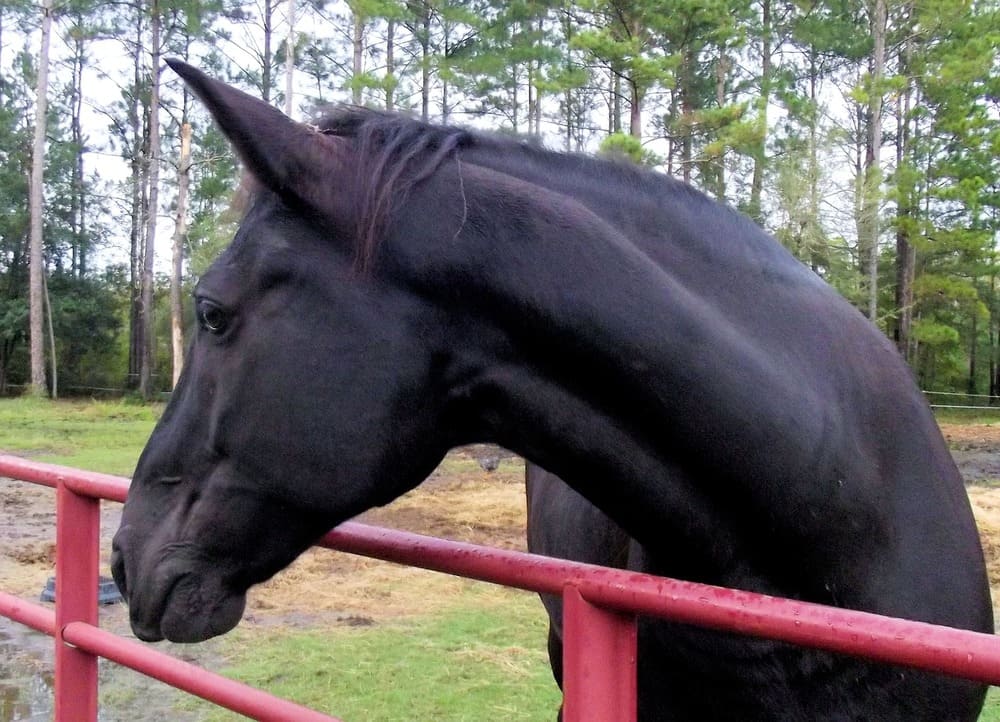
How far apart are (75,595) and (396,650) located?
2340 mm

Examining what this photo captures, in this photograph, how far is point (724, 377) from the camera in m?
1.44

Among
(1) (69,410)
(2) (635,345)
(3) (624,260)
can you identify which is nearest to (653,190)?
(3) (624,260)

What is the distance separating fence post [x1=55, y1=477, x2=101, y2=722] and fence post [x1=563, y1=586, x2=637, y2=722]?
1605mm

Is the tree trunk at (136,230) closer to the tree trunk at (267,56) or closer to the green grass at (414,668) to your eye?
the tree trunk at (267,56)

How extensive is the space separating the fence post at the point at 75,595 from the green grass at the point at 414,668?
1385mm

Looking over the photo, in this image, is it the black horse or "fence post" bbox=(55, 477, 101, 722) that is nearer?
the black horse

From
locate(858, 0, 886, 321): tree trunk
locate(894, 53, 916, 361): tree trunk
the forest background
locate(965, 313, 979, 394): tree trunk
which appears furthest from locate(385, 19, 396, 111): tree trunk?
locate(965, 313, 979, 394): tree trunk

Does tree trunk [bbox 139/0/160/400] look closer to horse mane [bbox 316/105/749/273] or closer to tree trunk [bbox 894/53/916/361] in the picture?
tree trunk [bbox 894/53/916/361]

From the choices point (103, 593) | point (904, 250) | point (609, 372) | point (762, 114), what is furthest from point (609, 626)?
point (904, 250)

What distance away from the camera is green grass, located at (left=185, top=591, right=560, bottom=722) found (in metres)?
3.67

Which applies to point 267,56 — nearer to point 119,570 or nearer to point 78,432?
point 78,432

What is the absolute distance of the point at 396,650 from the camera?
4.39 metres

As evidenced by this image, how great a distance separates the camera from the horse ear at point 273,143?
136 cm

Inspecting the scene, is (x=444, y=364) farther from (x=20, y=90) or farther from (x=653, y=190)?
(x=20, y=90)
